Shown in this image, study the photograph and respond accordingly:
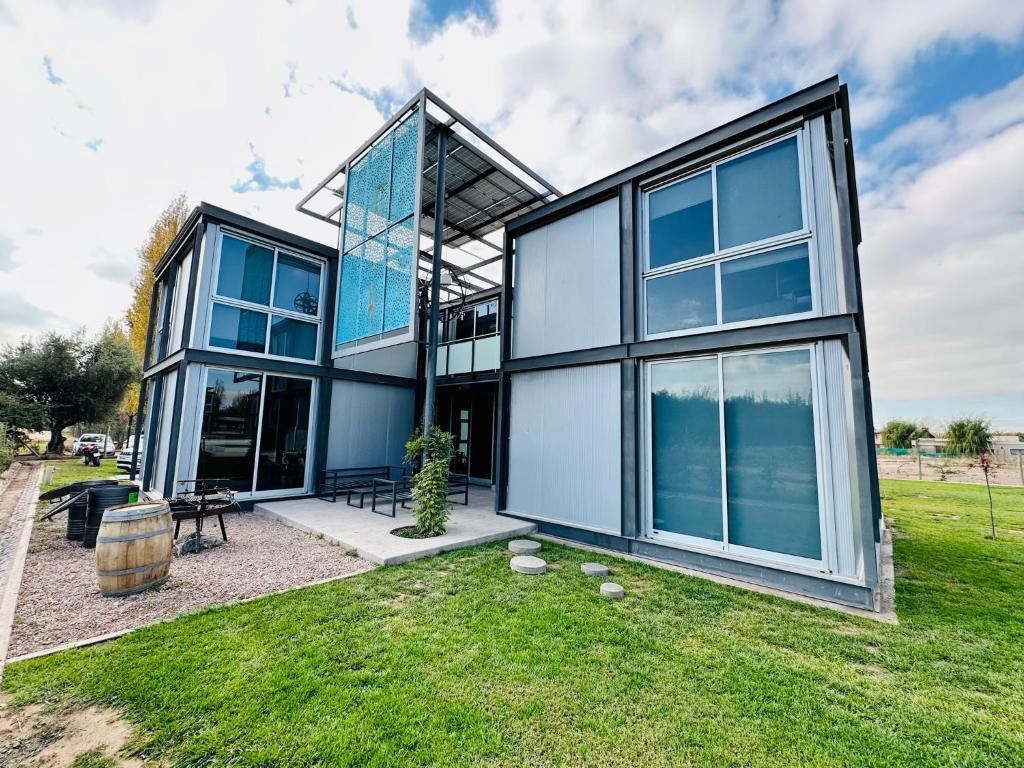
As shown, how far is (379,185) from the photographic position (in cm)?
770

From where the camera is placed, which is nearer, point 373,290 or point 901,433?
point 373,290

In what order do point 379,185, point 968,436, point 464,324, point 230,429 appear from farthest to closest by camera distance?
1. point 968,436
2. point 464,324
3. point 230,429
4. point 379,185

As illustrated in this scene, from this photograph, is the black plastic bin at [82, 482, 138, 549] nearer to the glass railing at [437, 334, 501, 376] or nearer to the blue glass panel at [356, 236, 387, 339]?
the blue glass panel at [356, 236, 387, 339]

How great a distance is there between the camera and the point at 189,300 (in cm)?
789

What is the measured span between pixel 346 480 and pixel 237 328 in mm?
4006

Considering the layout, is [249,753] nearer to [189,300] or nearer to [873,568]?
[873,568]

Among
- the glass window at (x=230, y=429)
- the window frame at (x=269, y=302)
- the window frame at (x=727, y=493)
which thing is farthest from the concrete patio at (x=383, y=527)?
the window frame at (x=269, y=302)

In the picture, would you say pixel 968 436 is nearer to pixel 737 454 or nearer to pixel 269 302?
pixel 737 454

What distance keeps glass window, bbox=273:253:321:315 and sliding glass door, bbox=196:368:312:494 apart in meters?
1.64

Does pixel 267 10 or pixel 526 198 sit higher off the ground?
pixel 267 10

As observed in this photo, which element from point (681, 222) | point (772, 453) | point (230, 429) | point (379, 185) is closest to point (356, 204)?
point (379, 185)

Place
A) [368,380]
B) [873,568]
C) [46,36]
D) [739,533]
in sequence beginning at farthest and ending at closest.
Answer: [368,380] → [46,36] → [739,533] → [873,568]

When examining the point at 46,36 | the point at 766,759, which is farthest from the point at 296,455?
the point at 766,759

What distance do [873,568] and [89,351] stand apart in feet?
88.0
